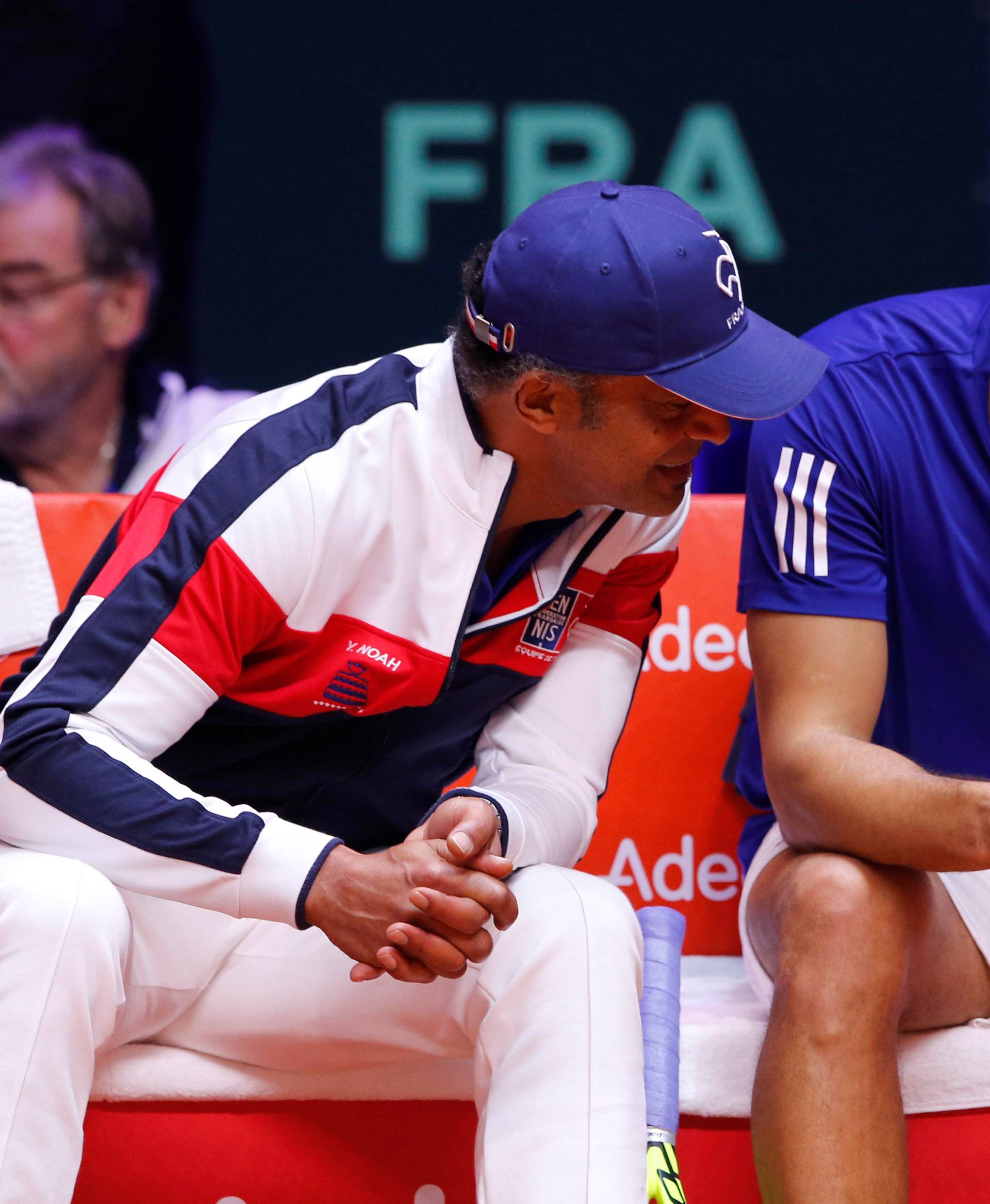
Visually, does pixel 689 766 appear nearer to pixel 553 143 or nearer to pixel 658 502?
pixel 658 502

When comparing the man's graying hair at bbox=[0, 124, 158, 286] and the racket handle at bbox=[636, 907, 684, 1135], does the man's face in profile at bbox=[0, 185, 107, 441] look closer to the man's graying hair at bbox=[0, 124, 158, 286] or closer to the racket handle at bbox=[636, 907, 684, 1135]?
the man's graying hair at bbox=[0, 124, 158, 286]

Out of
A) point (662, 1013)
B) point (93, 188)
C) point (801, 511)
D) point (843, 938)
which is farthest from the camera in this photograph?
point (93, 188)

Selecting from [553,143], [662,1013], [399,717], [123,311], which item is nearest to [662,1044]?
[662,1013]

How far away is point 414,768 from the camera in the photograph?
1.49 m

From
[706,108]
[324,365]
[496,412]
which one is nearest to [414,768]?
[496,412]

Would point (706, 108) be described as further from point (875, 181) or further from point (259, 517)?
point (259, 517)

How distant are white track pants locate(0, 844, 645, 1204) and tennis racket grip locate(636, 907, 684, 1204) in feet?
0.30

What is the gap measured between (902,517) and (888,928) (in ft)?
1.49

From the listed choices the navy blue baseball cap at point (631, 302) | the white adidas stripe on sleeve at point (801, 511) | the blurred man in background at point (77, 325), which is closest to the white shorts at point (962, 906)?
the white adidas stripe on sleeve at point (801, 511)

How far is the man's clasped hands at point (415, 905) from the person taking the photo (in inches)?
44.9

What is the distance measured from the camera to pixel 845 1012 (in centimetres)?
123

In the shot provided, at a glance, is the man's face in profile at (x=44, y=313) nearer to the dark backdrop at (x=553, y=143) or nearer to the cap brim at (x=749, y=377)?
the dark backdrop at (x=553, y=143)

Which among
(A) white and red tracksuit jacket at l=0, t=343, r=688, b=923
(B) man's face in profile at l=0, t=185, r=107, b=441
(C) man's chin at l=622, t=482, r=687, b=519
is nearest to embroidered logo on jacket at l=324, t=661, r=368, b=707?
(A) white and red tracksuit jacket at l=0, t=343, r=688, b=923

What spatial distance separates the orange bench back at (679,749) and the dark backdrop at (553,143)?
1.23 meters
